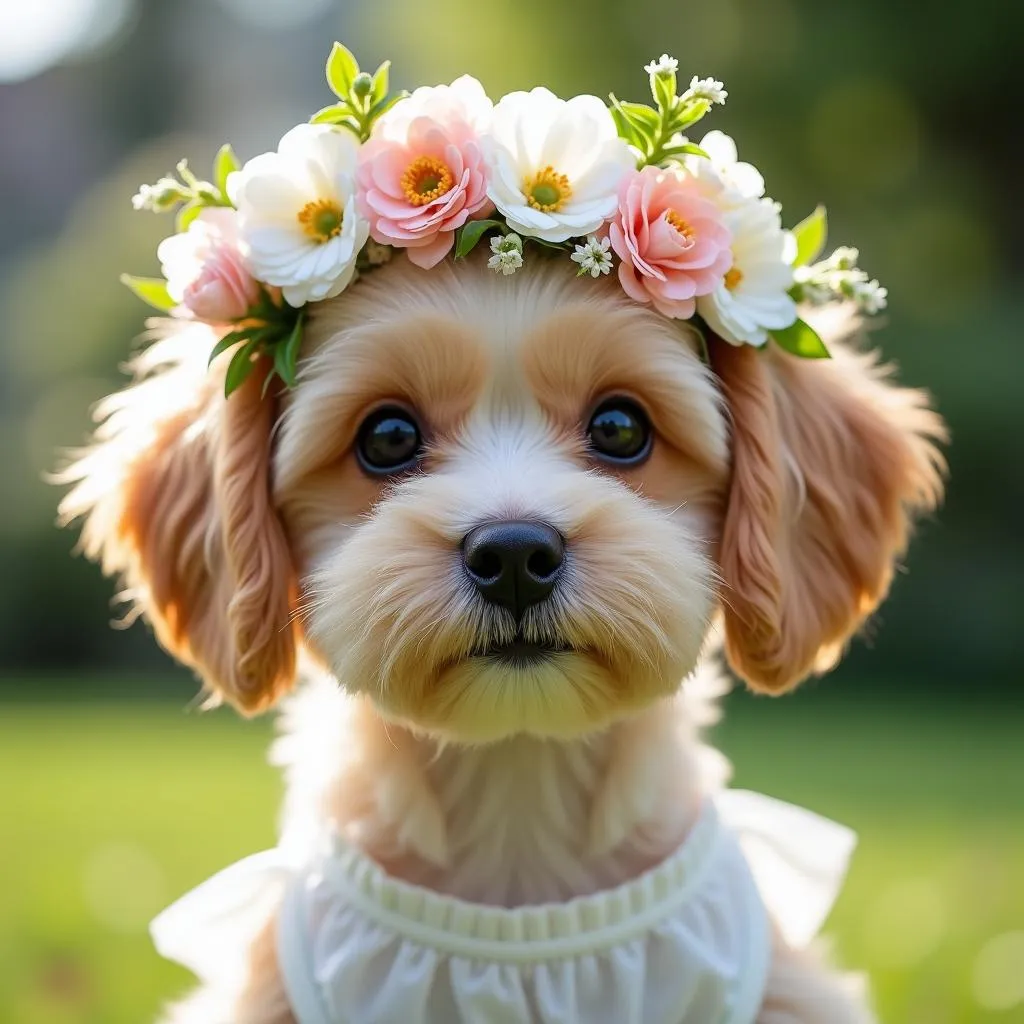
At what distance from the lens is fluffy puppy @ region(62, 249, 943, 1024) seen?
8.03 ft

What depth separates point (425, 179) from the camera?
8.72 feet

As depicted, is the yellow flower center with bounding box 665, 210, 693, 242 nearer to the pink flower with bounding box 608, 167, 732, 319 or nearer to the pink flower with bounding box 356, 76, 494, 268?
the pink flower with bounding box 608, 167, 732, 319

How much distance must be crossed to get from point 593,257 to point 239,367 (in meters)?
0.78

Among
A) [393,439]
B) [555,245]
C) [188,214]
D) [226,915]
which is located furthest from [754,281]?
[226,915]

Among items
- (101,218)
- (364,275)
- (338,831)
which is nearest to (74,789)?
(338,831)

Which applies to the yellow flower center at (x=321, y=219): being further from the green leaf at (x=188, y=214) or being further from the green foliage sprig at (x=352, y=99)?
the green leaf at (x=188, y=214)

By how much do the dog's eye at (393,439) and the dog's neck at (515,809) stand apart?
57 centimetres

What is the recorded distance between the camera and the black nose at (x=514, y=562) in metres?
2.36

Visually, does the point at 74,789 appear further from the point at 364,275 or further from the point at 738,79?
the point at 738,79

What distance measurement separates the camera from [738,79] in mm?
13312

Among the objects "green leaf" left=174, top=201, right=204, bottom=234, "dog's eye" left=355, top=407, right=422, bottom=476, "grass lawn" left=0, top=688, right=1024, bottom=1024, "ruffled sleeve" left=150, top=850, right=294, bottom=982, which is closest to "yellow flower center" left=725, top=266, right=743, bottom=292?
"dog's eye" left=355, top=407, right=422, bottom=476

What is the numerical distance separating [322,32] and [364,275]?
85.4 ft

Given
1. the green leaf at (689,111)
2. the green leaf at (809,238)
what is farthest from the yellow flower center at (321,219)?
the green leaf at (809,238)

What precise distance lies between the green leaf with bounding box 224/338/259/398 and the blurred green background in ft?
10.1
